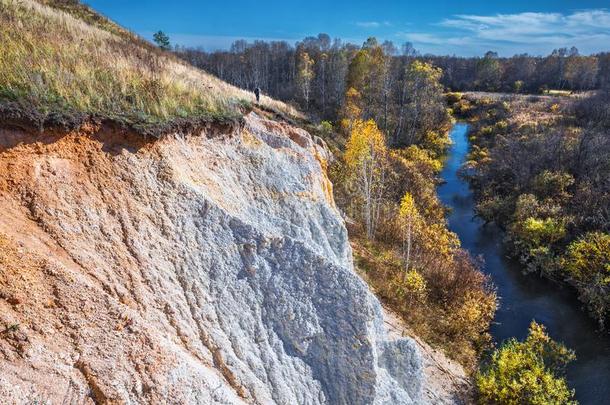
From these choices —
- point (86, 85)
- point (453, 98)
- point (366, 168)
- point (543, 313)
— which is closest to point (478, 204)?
point (366, 168)

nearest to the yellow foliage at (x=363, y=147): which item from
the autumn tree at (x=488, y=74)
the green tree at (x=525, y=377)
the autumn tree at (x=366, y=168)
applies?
the autumn tree at (x=366, y=168)

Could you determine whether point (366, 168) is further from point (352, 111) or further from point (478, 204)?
point (352, 111)

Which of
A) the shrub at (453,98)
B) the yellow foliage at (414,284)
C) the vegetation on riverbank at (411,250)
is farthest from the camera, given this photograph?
the shrub at (453,98)

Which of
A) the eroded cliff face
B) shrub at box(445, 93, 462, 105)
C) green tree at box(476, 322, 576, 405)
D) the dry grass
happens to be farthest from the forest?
the dry grass

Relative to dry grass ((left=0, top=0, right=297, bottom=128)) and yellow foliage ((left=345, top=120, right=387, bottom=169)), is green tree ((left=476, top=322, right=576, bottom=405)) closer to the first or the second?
yellow foliage ((left=345, top=120, right=387, bottom=169))

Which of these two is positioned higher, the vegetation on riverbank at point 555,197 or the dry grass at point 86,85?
the dry grass at point 86,85

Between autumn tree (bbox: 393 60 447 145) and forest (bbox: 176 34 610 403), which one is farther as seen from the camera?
autumn tree (bbox: 393 60 447 145)

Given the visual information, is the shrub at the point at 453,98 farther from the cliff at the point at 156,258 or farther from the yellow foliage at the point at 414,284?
the cliff at the point at 156,258
